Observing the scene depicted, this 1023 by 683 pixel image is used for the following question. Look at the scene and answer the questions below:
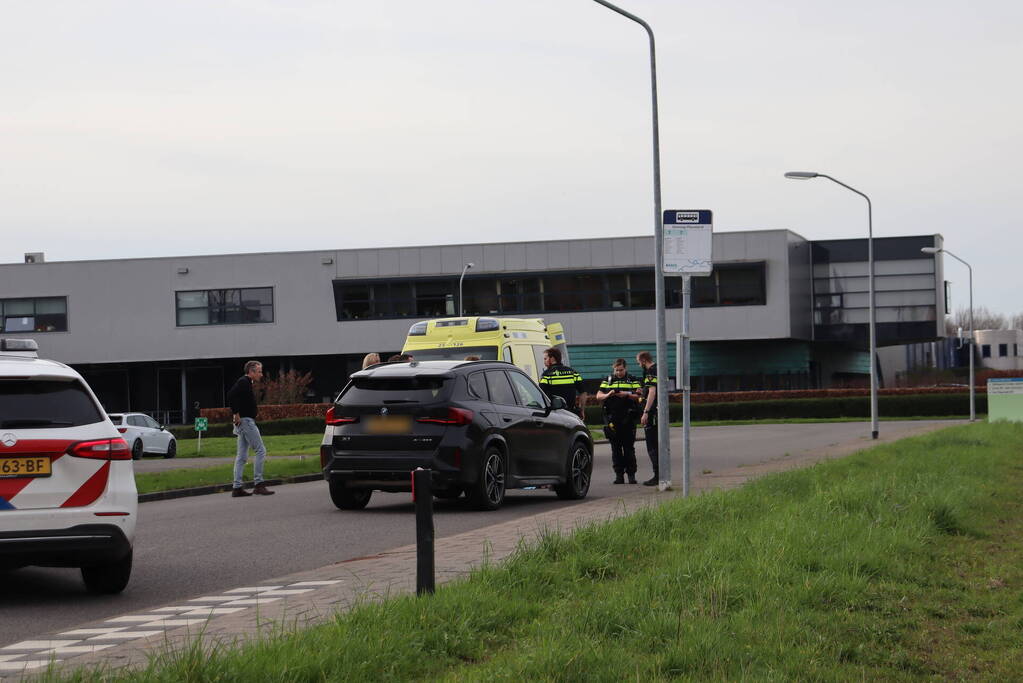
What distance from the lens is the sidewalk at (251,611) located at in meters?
6.62

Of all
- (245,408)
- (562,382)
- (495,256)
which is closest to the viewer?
(245,408)

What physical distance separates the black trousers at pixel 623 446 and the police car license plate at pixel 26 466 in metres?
10.6

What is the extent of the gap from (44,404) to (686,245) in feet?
25.1

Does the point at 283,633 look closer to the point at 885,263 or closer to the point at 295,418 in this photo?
the point at 295,418

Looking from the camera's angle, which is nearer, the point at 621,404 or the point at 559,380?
the point at 621,404

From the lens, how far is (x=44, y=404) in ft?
29.0

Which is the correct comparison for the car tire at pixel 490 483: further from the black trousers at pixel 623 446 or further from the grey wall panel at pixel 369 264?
the grey wall panel at pixel 369 264

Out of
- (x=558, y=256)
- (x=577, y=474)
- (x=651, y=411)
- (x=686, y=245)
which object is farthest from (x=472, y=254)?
(x=686, y=245)

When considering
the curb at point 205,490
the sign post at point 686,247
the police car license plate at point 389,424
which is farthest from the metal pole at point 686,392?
the curb at point 205,490

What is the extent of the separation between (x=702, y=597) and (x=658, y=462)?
10.6 metres

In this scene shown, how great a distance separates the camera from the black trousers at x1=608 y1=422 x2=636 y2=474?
1862 centimetres

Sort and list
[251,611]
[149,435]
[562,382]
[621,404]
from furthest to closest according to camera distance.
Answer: [149,435] < [562,382] < [621,404] < [251,611]

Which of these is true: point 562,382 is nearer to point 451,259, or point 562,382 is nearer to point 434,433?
point 434,433

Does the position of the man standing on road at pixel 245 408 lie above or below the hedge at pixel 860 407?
above
